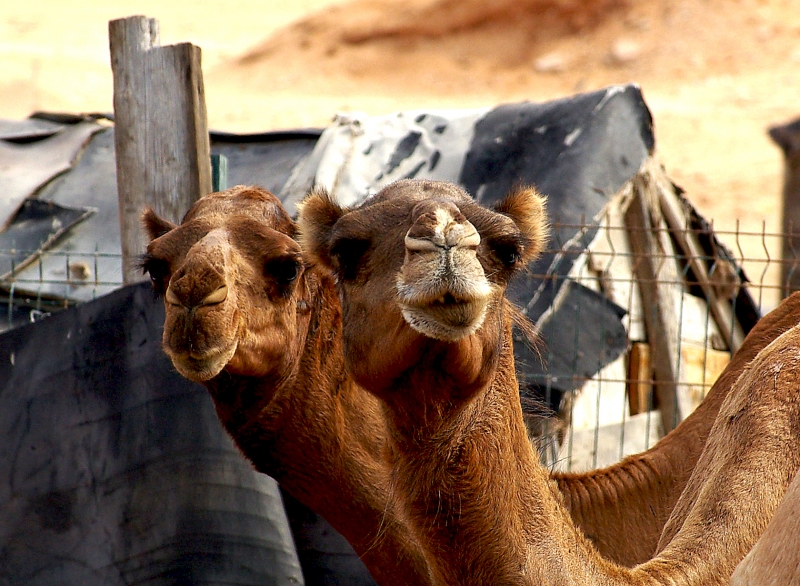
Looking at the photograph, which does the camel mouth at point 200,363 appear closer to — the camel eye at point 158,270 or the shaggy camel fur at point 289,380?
the shaggy camel fur at point 289,380

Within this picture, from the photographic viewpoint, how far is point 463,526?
291cm

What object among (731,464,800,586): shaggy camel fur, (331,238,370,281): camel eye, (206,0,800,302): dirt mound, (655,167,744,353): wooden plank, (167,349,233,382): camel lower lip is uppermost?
(206,0,800,302): dirt mound

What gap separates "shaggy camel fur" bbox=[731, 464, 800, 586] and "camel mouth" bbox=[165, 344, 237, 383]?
73.2 inches

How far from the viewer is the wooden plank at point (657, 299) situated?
6305mm

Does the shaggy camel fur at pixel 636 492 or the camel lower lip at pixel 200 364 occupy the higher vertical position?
the camel lower lip at pixel 200 364

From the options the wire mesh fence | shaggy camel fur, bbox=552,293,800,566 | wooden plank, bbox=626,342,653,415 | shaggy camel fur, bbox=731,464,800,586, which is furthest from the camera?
wooden plank, bbox=626,342,653,415

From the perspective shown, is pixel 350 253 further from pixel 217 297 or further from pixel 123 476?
pixel 123 476

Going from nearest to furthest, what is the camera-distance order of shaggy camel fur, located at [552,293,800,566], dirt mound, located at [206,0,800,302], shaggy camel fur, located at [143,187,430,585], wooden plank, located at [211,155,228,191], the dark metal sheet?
shaggy camel fur, located at [143,187,430,585] → shaggy camel fur, located at [552,293,800,566] → the dark metal sheet → wooden plank, located at [211,155,228,191] → dirt mound, located at [206,0,800,302]

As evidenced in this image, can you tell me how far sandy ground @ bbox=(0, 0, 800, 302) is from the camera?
26.1 m

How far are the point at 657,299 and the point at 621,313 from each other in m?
0.51

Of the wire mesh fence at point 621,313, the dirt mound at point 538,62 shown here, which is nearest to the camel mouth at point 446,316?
the wire mesh fence at point 621,313

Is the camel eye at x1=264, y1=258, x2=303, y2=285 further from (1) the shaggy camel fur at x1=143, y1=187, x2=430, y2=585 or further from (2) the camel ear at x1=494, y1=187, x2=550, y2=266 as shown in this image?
(2) the camel ear at x1=494, y1=187, x2=550, y2=266

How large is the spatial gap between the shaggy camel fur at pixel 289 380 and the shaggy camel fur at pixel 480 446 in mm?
801

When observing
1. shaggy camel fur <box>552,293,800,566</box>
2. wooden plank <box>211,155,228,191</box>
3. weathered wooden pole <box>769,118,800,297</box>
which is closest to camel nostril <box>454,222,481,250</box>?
shaggy camel fur <box>552,293,800,566</box>
